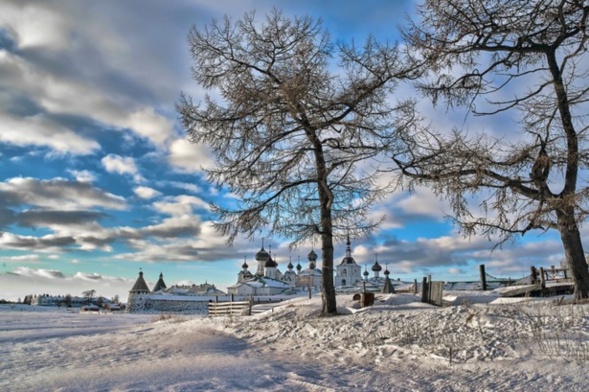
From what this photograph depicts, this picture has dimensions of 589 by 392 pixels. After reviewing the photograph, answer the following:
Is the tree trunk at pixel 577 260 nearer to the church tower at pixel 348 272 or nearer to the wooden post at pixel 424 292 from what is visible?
the wooden post at pixel 424 292

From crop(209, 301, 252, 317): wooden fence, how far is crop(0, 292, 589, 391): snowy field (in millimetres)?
9802

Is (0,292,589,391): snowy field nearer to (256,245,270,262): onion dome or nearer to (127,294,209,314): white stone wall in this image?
→ (127,294,209,314): white stone wall

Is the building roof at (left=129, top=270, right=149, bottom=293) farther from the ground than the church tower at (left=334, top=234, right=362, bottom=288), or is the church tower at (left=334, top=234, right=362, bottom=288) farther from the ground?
the church tower at (left=334, top=234, right=362, bottom=288)

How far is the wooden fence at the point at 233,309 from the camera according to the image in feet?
73.3

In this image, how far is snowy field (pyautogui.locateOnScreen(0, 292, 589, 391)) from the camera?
6.77 m

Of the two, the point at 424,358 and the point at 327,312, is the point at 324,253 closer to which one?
the point at 327,312

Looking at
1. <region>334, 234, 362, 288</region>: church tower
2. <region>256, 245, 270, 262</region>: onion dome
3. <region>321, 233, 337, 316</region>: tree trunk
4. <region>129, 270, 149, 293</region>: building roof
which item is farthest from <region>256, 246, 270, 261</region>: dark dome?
<region>321, 233, 337, 316</region>: tree trunk

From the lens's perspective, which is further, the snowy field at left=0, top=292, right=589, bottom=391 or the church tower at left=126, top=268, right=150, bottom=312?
the church tower at left=126, top=268, right=150, bottom=312

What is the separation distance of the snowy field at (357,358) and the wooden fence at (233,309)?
9.80 m

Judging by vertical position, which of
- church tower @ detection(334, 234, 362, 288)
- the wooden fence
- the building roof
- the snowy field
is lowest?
the snowy field

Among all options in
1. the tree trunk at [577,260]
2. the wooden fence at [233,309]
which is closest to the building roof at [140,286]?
the wooden fence at [233,309]

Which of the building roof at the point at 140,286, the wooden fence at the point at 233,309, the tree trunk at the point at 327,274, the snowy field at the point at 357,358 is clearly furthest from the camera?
the building roof at the point at 140,286

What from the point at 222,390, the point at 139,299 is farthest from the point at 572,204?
the point at 139,299

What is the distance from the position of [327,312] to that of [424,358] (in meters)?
7.16
